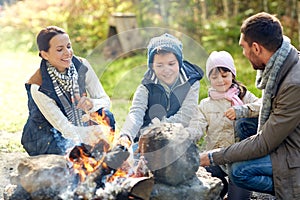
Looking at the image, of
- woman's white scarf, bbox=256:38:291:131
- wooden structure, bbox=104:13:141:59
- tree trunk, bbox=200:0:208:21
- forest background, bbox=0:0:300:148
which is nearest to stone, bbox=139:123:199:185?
woman's white scarf, bbox=256:38:291:131

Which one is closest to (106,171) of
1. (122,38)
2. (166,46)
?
(166,46)

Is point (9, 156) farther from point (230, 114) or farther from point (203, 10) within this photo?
point (203, 10)

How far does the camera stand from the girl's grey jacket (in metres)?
3.18

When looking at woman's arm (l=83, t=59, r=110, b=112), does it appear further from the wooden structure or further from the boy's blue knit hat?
the wooden structure

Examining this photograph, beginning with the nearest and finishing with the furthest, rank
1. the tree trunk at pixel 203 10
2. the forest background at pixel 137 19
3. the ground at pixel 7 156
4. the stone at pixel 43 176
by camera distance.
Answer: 1. the stone at pixel 43 176
2. the ground at pixel 7 156
3. the forest background at pixel 137 19
4. the tree trunk at pixel 203 10

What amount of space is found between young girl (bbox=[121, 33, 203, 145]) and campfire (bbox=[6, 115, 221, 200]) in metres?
0.61

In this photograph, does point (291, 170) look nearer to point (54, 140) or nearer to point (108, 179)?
point (108, 179)

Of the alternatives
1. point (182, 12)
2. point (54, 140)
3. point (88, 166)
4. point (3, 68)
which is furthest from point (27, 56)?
point (88, 166)

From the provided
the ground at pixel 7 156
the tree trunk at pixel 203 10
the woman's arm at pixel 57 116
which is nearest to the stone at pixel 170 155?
the woman's arm at pixel 57 116

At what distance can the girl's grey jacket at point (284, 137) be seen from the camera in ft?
10.4

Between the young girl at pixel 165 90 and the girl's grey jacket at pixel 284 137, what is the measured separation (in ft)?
2.25

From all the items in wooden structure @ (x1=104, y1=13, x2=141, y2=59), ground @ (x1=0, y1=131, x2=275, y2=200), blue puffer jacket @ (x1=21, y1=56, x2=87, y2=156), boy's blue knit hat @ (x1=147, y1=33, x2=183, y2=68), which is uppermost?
boy's blue knit hat @ (x1=147, y1=33, x2=183, y2=68)

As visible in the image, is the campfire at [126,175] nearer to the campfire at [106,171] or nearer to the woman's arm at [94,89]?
the campfire at [106,171]

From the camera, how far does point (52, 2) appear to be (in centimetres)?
1083
